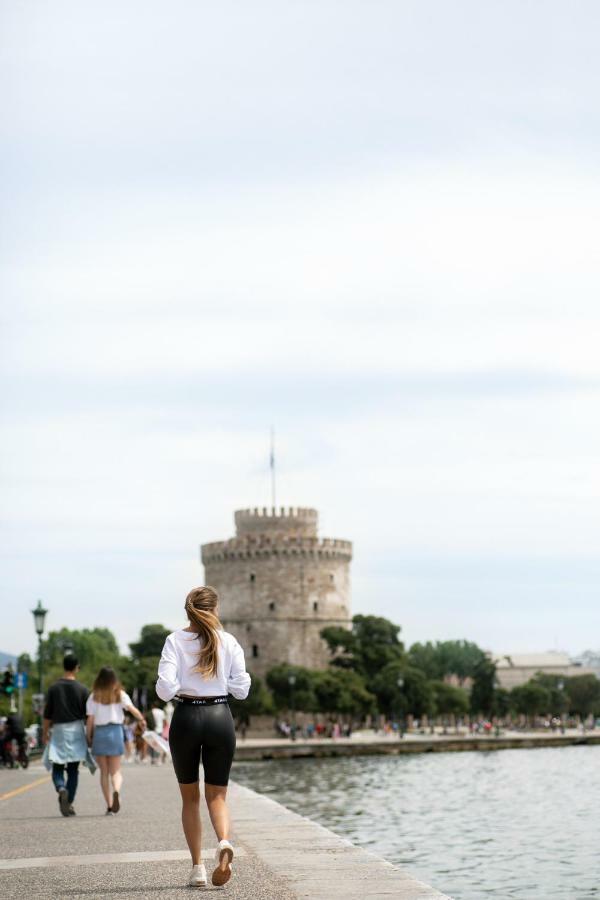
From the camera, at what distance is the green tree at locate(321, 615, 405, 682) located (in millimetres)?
103875

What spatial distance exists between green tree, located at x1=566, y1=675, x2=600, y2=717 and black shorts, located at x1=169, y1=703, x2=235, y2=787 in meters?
150

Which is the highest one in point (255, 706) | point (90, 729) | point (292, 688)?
point (292, 688)

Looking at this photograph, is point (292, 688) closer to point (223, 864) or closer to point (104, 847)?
point (104, 847)

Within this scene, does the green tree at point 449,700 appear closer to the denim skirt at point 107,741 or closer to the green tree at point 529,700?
the green tree at point 529,700

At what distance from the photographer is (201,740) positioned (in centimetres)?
880

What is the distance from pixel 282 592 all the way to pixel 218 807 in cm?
10129

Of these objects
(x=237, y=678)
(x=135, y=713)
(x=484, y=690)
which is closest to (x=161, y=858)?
(x=237, y=678)

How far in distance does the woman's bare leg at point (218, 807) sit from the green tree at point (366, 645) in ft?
309

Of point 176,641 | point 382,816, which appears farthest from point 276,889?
point 382,816

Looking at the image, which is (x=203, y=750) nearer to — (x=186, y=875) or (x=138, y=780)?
(x=186, y=875)

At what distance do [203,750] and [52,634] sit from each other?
146800mm

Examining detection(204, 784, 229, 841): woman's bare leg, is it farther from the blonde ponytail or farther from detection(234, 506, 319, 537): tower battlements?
detection(234, 506, 319, 537): tower battlements

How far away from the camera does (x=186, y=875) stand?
9.25 metres

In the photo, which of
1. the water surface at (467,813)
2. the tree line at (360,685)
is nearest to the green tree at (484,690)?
the tree line at (360,685)
